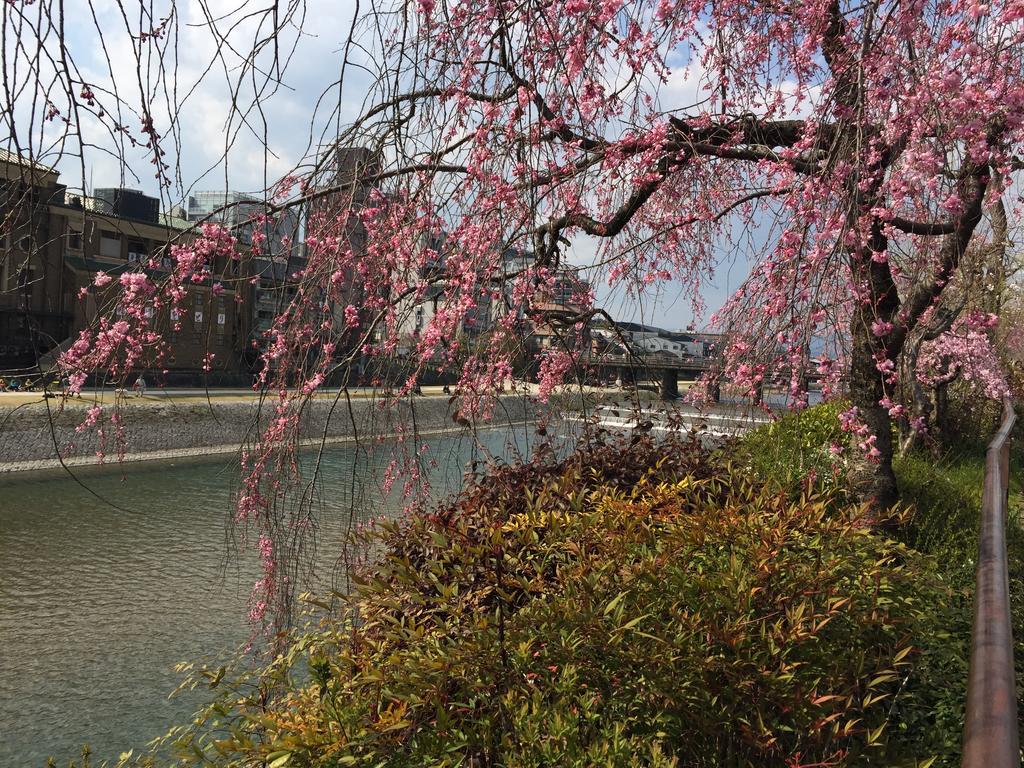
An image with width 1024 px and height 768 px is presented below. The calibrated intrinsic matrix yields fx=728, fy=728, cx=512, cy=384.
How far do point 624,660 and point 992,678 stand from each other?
1249 millimetres

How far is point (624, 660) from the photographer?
6.23 ft

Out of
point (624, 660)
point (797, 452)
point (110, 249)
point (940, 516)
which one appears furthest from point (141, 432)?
point (624, 660)

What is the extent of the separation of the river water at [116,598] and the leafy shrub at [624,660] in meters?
1.11

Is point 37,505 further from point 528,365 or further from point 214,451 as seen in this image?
point 528,365

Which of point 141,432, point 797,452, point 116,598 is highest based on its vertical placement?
point 797,452

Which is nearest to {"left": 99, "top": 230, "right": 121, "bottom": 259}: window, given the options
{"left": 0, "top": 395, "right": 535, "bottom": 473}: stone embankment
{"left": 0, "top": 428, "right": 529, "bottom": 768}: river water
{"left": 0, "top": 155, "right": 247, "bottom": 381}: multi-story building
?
{"left": 0, "top": 395, "right": 535, "bottom": 473}: stone embankment

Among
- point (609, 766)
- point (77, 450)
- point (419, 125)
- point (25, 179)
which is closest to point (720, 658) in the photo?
point (609, 766)

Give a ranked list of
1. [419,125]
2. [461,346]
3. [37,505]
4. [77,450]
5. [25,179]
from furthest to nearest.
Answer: [77,450]
[37,505]
[461,346]
[419,125]
[25,179]

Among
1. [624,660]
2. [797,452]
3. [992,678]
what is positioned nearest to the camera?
[992,678]

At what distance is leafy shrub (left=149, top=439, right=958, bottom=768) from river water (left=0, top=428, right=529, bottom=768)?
1108mm

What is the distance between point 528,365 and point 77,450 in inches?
671

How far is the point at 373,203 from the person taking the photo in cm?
434

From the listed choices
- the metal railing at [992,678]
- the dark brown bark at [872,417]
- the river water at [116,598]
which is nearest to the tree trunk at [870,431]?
the dark brown bark at [872,417]

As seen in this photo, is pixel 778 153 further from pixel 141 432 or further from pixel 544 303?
pixel 141 432
